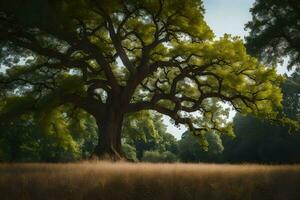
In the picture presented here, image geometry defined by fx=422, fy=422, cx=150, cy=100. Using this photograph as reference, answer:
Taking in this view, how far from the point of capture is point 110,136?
27.8 m

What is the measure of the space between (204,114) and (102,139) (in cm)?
907

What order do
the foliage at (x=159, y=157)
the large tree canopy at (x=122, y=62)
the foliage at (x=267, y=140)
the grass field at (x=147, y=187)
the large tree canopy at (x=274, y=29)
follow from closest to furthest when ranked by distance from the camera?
1. the grass field at (x=147, y=187)
2. the large tree canopy at (x=274, y=29)
3. the large tree canopy at (x=122, y=62)
4. the foliage at (x=267, y=140)
5. the foliage at (x=159, y=157)

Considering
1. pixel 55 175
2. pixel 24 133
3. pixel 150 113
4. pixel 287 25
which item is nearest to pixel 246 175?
pixel 55 175

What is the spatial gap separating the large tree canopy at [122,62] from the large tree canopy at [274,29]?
1927mm

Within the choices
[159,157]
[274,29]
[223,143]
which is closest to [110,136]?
[274,29]

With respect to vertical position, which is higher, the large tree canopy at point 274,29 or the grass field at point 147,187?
the large tree canopy at point 274,29

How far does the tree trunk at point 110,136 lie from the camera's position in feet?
88.7

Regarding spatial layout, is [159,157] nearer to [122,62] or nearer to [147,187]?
[122,62]

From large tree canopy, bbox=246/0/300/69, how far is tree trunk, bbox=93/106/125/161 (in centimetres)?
994

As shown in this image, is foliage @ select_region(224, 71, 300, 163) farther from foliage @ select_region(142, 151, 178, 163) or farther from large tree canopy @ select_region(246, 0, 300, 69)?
large tree canopy @ select_region(246, 0, 300, 69)

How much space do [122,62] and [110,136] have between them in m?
4.95

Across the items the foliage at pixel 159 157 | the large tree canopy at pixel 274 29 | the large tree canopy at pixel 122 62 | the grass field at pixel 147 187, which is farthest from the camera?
the foliage at pixel 159 157

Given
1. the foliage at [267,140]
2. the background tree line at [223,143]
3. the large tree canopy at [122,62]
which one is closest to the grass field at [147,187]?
the large tree canopy at [122,62]

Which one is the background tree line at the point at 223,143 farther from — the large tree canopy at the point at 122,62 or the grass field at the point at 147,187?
the grass field at the point at 147,187
